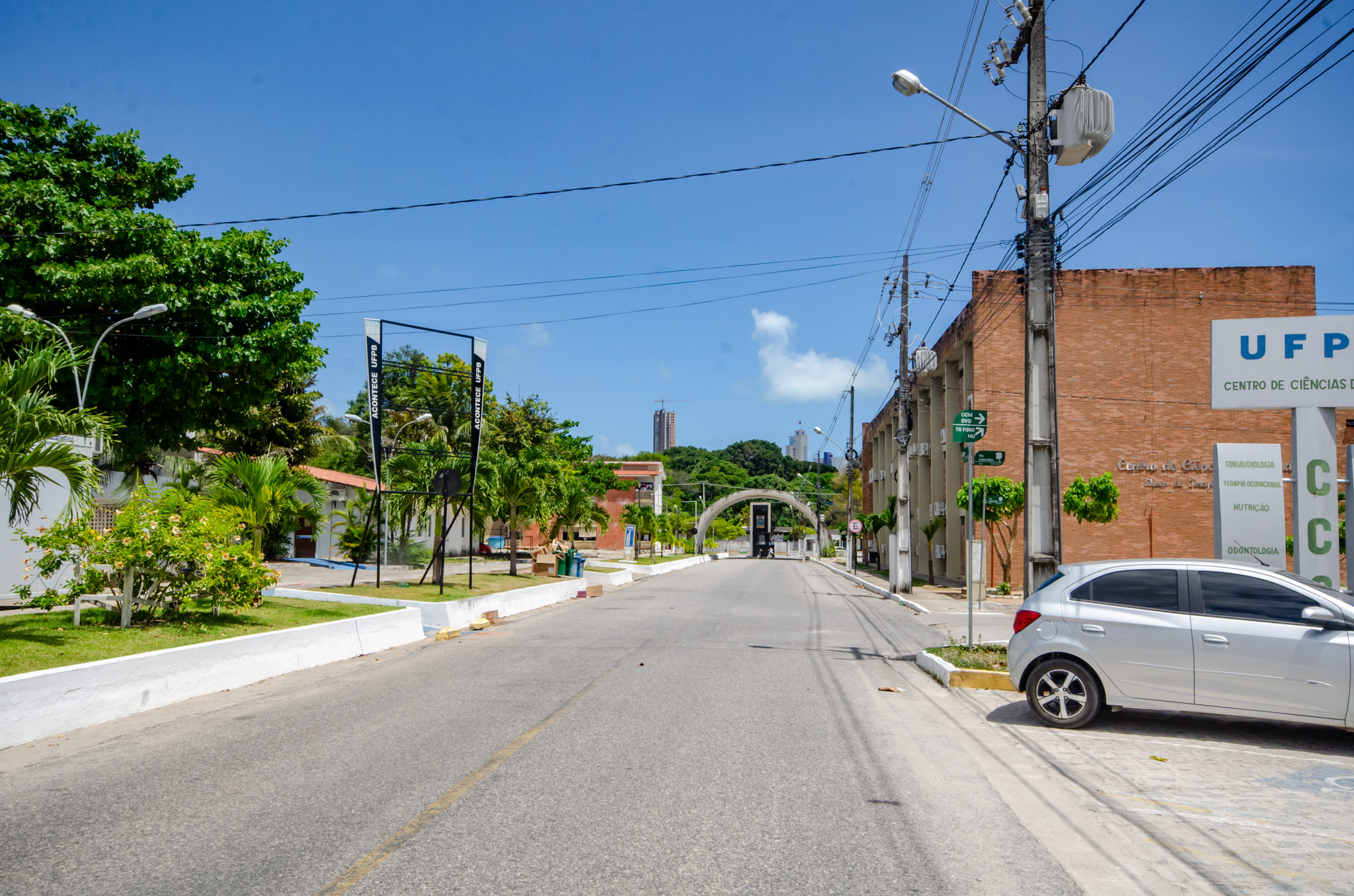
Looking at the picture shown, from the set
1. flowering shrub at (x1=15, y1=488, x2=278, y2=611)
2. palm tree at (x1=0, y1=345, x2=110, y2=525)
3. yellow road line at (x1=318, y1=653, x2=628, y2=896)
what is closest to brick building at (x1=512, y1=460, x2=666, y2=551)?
flowering shrub at (x1=15, y1=488, x2=278, y2=611)

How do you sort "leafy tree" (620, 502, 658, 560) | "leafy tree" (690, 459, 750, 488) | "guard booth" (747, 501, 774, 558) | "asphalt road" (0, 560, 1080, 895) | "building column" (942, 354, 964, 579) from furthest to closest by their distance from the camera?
1. "leafy tree" (690, 459, 750, 488)
2. "guard booth" (747, 501, 774, 558)
3. "leafy tree" (620, 502, 658, 560)
4. "building column" (942, 354, 964, 579)
5. "asphalt road" (0, 560, 1080, 895)

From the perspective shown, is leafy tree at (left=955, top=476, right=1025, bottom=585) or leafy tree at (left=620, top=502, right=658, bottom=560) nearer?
leafy tree at (left=955, top=476, right=1025, bottom=585)

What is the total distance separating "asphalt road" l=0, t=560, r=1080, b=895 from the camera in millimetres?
4402

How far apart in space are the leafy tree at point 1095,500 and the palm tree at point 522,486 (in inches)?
684

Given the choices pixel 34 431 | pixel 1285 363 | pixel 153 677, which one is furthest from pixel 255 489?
pixel 1285 363

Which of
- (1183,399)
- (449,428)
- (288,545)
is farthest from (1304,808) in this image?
(449,428)

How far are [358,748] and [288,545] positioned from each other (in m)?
32.2

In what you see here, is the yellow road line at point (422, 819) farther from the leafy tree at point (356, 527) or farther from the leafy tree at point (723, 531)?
the leafy tree at point (723, 531)

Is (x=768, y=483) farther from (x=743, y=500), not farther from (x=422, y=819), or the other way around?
(x=422, y=819)

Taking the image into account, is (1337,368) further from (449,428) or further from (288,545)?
(449,428)

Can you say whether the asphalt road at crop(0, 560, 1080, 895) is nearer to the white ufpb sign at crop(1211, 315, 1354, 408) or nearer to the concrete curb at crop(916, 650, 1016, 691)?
the concrete curb at crop(916, 650, 1016, 691)

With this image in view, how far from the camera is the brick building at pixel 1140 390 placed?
3488 centimetres

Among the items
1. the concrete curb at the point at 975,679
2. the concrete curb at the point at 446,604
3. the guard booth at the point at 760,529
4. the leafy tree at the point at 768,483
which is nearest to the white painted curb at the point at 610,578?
the concrete curb at the point at 446,604

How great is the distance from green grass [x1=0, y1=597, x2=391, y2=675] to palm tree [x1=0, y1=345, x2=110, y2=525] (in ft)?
4.91
